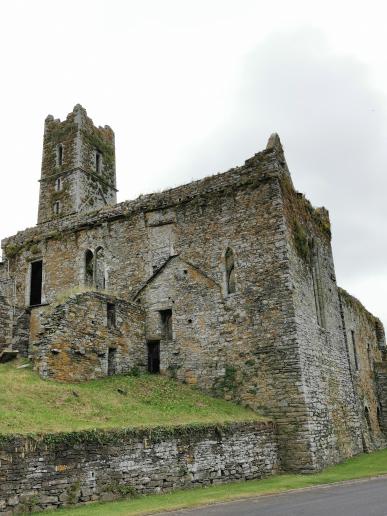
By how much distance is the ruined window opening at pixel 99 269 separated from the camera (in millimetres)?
24234

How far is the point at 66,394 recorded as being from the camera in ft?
50.5

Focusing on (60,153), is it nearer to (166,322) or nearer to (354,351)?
(166,322)

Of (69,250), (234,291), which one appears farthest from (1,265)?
(234,291)

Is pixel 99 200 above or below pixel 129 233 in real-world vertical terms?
above

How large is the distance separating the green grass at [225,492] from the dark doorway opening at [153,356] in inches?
286

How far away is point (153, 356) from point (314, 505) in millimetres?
11949

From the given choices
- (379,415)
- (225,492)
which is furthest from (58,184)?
(225,492)

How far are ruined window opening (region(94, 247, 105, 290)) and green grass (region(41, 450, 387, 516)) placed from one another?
38.7 ft

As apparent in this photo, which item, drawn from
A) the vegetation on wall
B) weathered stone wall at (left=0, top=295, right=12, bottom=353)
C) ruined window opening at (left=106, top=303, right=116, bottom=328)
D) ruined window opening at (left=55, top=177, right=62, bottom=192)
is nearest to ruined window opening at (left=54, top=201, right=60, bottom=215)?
ruined window opening at (left=55, top=177, right=62, bottom=192)

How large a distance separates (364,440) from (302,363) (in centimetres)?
768

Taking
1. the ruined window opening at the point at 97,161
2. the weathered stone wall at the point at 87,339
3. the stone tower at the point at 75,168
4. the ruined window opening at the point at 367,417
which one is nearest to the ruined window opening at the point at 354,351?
the ruined window opening at the point at 367,417

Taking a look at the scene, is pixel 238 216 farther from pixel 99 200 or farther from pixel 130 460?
pixel 99 200

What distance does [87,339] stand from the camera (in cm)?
1905

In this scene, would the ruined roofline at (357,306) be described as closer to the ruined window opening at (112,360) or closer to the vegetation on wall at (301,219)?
the vegetation on wall at (301,219)
